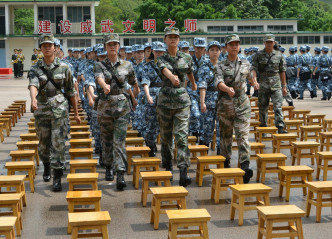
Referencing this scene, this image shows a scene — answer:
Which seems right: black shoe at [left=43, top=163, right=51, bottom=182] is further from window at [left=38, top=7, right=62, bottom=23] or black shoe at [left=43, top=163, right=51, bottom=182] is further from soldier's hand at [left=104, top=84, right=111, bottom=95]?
window at [left=38, top=7, right=62, bottom=23]

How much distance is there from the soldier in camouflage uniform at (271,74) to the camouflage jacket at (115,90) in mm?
4599

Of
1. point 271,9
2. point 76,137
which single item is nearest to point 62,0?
point 271,9

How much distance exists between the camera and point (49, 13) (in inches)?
2286

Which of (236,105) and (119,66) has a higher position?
(119,66)

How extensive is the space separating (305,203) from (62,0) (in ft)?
171

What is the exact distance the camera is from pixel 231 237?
6309 mm

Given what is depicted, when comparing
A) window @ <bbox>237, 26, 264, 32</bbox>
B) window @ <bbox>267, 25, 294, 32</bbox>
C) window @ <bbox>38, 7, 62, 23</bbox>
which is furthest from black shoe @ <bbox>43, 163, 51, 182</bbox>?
window @ <bbox>267, 25, 294, 32</bbox>

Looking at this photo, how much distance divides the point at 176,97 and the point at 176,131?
0.53 meters

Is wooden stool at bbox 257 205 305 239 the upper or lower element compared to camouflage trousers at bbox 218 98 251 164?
lower

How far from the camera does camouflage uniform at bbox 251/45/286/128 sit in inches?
505

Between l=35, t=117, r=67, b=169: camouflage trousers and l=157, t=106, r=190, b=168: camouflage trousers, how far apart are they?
1.57 metres

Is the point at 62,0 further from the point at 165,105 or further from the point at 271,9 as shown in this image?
the point at 165,105

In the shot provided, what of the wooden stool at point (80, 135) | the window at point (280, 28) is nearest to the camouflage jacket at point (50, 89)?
the wooden stool at point (80, 135)

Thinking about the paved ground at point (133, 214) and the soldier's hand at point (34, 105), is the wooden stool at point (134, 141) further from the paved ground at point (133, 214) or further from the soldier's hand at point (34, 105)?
the soldier's hand at point (34, 105)
